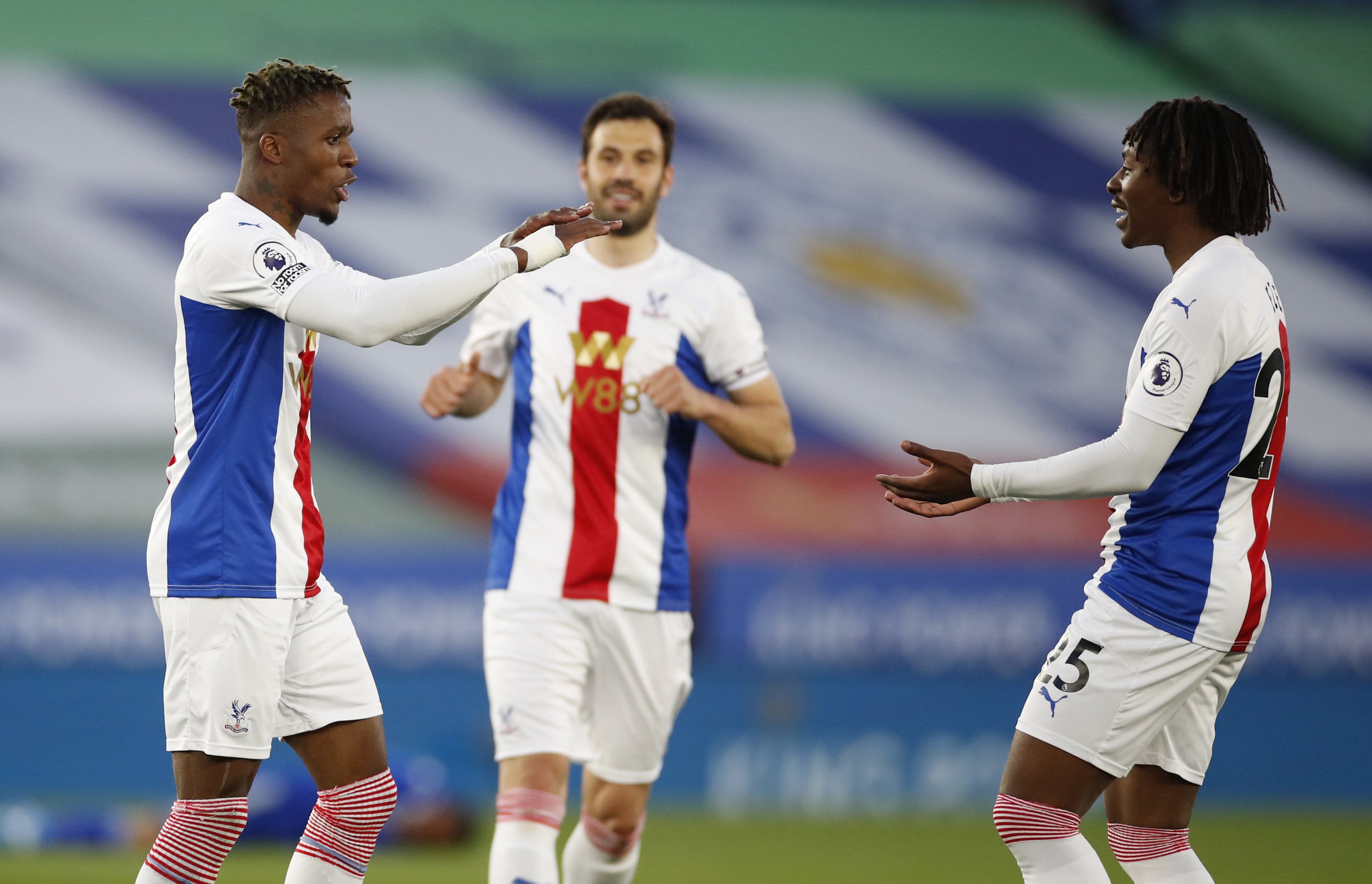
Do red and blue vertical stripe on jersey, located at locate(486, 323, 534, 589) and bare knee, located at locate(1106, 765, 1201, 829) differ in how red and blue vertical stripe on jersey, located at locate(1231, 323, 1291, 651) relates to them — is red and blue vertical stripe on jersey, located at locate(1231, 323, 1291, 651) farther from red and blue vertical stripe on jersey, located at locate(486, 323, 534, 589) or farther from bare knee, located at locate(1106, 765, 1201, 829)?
red and blue vertical stripe on jersey, located at locate(486, 323, 534, 589)

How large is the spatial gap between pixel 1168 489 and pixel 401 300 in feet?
5.94

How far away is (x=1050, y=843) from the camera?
357 centimetres

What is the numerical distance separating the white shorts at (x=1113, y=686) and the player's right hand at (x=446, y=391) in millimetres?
1992

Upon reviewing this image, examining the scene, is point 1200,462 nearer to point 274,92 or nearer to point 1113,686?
point 1113,686

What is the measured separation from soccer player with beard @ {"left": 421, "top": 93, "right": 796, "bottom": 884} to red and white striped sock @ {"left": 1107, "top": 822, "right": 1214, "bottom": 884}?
151 centimetres

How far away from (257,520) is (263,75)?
3.44 ft

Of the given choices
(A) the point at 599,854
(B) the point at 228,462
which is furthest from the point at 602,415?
(B) the point at 228,462

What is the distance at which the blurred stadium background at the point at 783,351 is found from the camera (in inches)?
347

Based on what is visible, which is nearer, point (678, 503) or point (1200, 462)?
point (1200, 462)

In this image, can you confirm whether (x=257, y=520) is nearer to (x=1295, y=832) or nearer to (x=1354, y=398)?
(x=1295, y=832)

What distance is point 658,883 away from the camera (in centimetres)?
632

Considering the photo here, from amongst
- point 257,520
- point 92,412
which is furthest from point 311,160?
point 92,412

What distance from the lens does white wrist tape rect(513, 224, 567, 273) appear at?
364 cm

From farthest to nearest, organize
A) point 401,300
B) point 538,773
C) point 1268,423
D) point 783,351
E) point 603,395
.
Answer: point 783,351 → point 603,395 → point 538,773 → point 1268,423 → point 401,300
